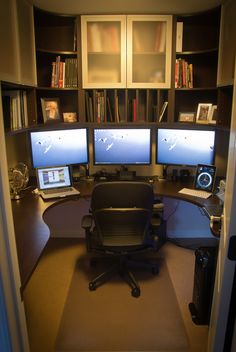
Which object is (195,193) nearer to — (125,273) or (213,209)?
(213,209)

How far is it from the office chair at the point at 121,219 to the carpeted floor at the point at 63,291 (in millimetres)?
272

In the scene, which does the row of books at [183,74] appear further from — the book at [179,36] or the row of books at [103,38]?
the row of books at [103,38]

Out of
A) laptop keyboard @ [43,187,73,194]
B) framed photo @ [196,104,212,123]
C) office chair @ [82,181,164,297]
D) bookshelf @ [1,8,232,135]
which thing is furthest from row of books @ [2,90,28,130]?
framed photo @ [196,104,212,123]

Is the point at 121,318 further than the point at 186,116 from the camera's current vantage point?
No

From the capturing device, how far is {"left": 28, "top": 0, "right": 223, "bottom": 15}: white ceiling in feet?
8.16

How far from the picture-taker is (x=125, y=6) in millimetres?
2582

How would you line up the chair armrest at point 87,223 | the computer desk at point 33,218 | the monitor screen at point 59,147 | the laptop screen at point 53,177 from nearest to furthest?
the computer desk at point 33,218
the chair armrest at point 87,223
the laptop screen at point 53,177
the monitor screen at point 59,147

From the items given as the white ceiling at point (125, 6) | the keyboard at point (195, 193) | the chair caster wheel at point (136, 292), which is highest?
→ the white ceiling at point (125, 6)

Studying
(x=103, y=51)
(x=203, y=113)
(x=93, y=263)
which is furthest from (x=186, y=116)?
(x=93, y=263)

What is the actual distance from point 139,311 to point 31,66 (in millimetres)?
2079

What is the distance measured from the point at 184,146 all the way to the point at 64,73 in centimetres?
128

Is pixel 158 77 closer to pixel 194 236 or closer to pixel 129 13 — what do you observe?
pixel 129 13

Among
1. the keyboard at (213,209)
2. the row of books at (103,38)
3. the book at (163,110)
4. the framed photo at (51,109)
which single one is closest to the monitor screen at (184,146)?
the book at (163,110)

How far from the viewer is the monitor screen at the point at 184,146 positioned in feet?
9.27
